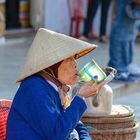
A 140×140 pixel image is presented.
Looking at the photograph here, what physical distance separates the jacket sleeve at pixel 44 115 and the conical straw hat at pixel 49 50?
0.13 metres

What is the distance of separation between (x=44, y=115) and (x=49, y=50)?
1.16 ft

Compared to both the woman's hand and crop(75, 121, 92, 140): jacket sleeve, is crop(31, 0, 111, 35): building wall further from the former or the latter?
the woman's hand

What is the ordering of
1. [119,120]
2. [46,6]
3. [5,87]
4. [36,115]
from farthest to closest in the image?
[46,6]
[5,87]
[119,120]
[36,115]

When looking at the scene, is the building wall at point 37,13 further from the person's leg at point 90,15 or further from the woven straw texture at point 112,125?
the woven straw texture at point 112,125

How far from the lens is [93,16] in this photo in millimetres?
9203

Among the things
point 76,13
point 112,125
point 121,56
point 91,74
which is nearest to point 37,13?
point 76,13

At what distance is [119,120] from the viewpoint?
388 cm

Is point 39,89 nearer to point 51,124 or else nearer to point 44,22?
point 51,124

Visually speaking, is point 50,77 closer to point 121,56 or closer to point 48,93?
point 48,93

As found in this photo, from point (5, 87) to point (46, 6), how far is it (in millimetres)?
3467

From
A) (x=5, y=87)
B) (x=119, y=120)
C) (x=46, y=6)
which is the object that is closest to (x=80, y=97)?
(x=119, y=120)

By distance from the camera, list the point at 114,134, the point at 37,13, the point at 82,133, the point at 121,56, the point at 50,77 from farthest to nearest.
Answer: the point at 37,13, the point at 121,56, the point at 114,134, the point at 82,133, the point at 50,77

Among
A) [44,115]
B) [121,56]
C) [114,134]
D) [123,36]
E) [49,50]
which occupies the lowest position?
[121,56]

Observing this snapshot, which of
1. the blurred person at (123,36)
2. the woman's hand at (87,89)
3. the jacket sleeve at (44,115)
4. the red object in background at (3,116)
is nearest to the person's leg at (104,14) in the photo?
the blurred person at (123,36)
